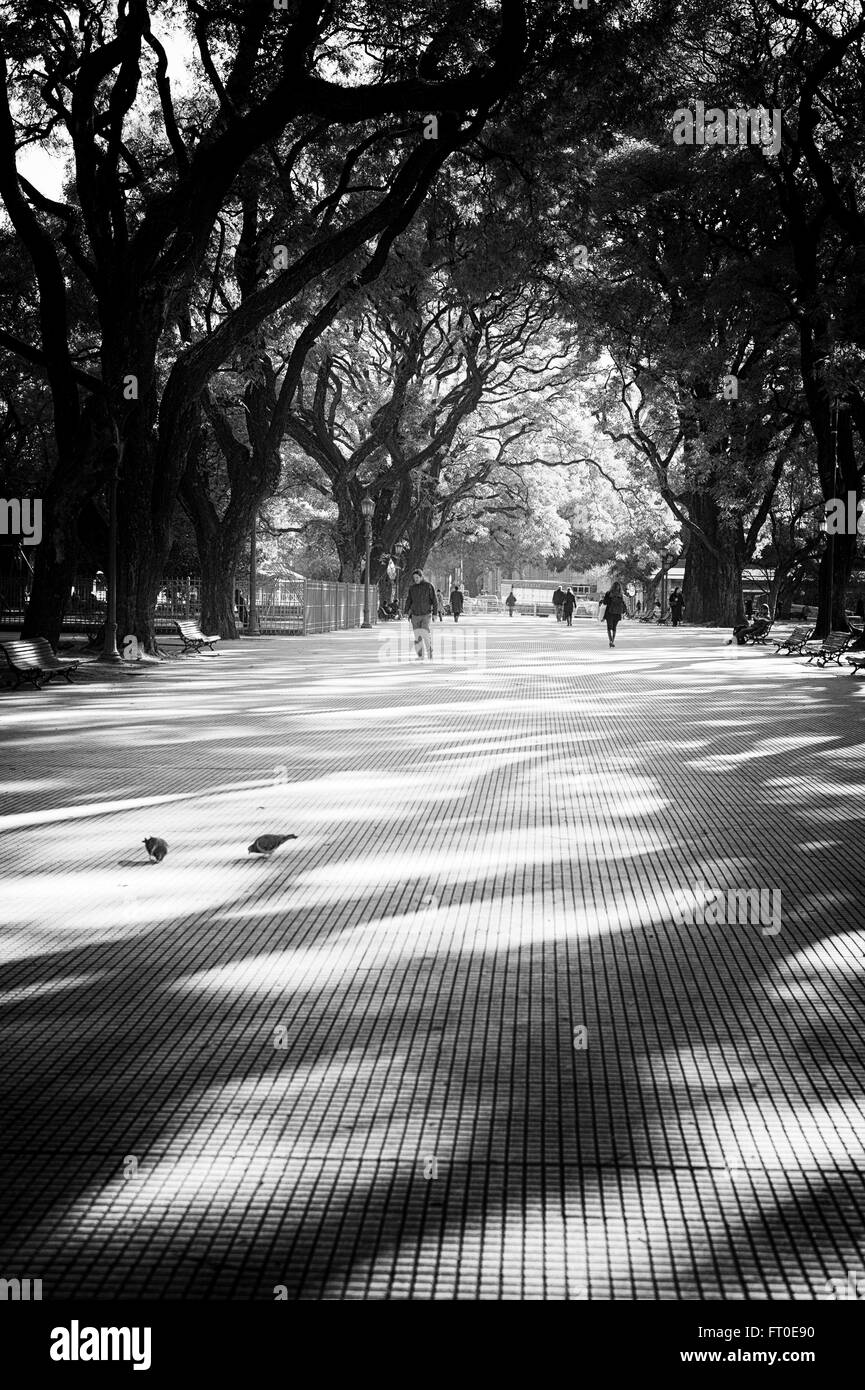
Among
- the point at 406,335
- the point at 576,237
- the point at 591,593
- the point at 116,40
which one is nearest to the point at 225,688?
the point at 116,40

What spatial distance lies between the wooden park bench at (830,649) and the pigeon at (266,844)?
64.7 feet

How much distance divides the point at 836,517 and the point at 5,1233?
28.0 meters

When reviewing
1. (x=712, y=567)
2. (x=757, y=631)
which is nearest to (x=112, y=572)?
(x=757, y=631)

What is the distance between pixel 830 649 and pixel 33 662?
1580cm

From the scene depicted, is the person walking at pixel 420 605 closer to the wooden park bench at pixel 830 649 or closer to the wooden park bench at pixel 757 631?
the wooden park bench at pixel 830 649

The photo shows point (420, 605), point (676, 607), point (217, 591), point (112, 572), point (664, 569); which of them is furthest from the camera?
point (664, 569)

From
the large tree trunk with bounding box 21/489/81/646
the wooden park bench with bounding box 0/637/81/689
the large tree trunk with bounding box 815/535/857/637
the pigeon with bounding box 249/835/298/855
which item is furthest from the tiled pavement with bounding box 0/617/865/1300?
the large tree trunk with bounding box 815/535/857/637

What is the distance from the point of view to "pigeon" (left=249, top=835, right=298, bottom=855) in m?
8.00

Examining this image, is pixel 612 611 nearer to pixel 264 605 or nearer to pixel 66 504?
pixel 264 605

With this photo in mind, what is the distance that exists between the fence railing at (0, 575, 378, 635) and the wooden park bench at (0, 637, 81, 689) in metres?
12.3

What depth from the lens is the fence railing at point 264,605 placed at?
36.6 meters

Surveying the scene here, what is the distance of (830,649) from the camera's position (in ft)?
93.1

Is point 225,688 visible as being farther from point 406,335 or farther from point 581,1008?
point 406,335

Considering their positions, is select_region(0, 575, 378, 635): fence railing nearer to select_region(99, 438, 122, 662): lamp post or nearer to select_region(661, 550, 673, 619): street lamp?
select_region(99, 438, 122, 662): lamp post
